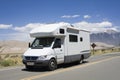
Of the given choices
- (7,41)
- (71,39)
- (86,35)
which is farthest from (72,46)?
(7,41)

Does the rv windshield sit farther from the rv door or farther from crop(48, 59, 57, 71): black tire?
crop(48, 59, 57, 71): black tire

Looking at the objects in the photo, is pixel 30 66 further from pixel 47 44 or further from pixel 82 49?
pixel 82 49

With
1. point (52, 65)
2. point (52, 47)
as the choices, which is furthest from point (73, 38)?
point (52, 65)

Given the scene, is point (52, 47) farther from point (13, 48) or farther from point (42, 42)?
point (13, 48)

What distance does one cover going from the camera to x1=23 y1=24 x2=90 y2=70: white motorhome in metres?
16.3

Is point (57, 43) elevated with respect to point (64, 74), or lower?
elevated

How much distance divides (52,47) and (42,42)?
92 cm

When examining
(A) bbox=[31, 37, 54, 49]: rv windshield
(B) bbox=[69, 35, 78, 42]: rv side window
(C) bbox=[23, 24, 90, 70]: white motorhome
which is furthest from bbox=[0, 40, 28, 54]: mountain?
(A) bbox=[31, 37, 54, 49]: rv windshield

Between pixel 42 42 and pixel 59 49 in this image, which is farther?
pixel 59 49

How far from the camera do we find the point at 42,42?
17.7 m

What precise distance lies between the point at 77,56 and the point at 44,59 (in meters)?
5.08

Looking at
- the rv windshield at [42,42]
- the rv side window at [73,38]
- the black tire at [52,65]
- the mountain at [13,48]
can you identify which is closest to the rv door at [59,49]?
the rv windshield at [42,42]

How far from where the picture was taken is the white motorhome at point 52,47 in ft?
53.6

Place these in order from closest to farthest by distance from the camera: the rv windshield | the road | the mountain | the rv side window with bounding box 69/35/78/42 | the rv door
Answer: the road
the rv windshield
the rv door
the rv side window with bounding box 69/35/78/42
the mountain
